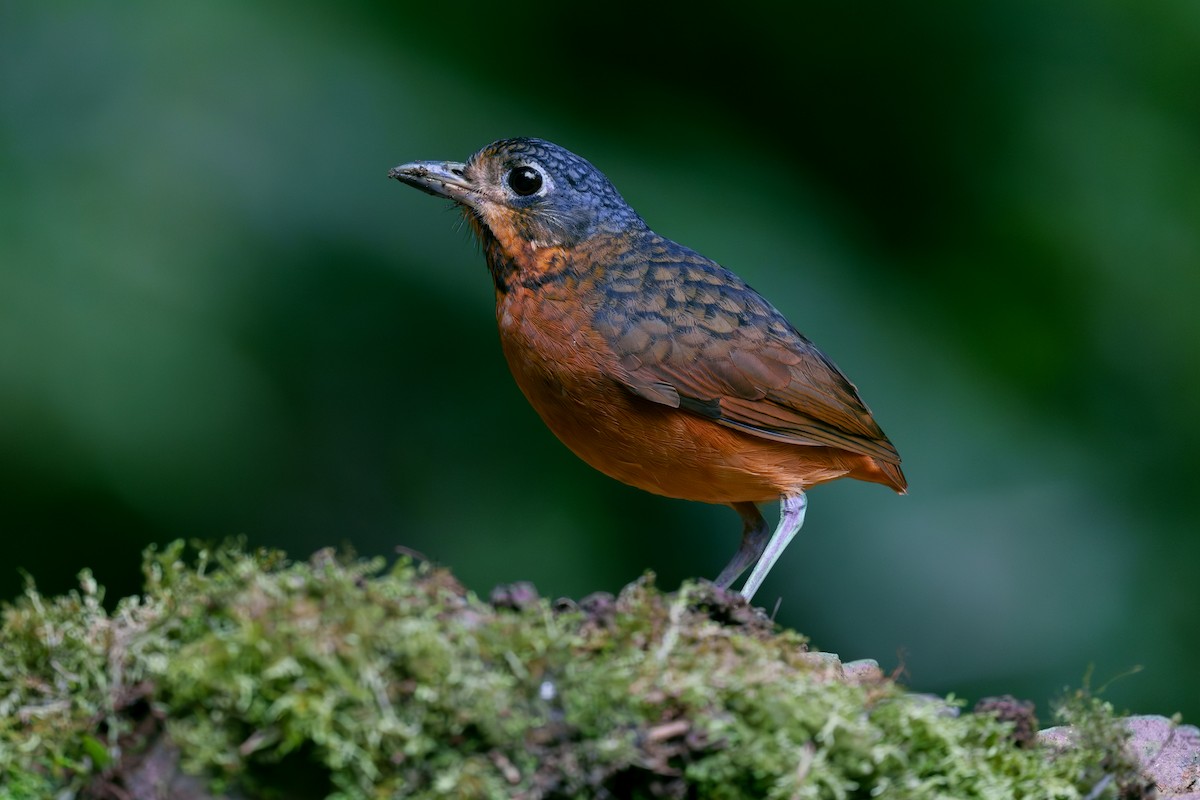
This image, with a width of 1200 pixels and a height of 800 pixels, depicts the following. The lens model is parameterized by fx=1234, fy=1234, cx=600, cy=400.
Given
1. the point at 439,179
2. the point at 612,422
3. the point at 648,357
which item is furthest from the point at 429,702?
the point at 439,179

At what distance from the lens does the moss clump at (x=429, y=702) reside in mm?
2121

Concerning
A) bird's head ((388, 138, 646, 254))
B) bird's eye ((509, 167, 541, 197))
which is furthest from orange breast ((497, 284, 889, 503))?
bird's eye ((509, 167, 541, 197))

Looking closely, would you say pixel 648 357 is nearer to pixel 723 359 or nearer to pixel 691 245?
pixel 723 359

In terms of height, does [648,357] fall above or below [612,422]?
above

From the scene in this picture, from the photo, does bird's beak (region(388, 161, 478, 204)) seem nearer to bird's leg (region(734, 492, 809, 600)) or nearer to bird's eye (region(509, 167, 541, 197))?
bird's eye (region(509, 167, 541, 197))

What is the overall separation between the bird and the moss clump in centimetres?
152

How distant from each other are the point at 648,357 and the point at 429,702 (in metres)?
2.20

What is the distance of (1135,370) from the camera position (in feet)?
20.4

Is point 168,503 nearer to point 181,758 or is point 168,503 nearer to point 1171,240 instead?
point 181,758

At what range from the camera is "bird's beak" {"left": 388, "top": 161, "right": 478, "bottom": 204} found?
4543 mm

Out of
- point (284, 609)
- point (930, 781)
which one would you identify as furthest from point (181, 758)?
point (930, 781)

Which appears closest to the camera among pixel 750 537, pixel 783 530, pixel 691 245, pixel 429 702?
pixel 429 702

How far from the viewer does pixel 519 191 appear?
4609 millimetres

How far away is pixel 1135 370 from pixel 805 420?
2.67 m
